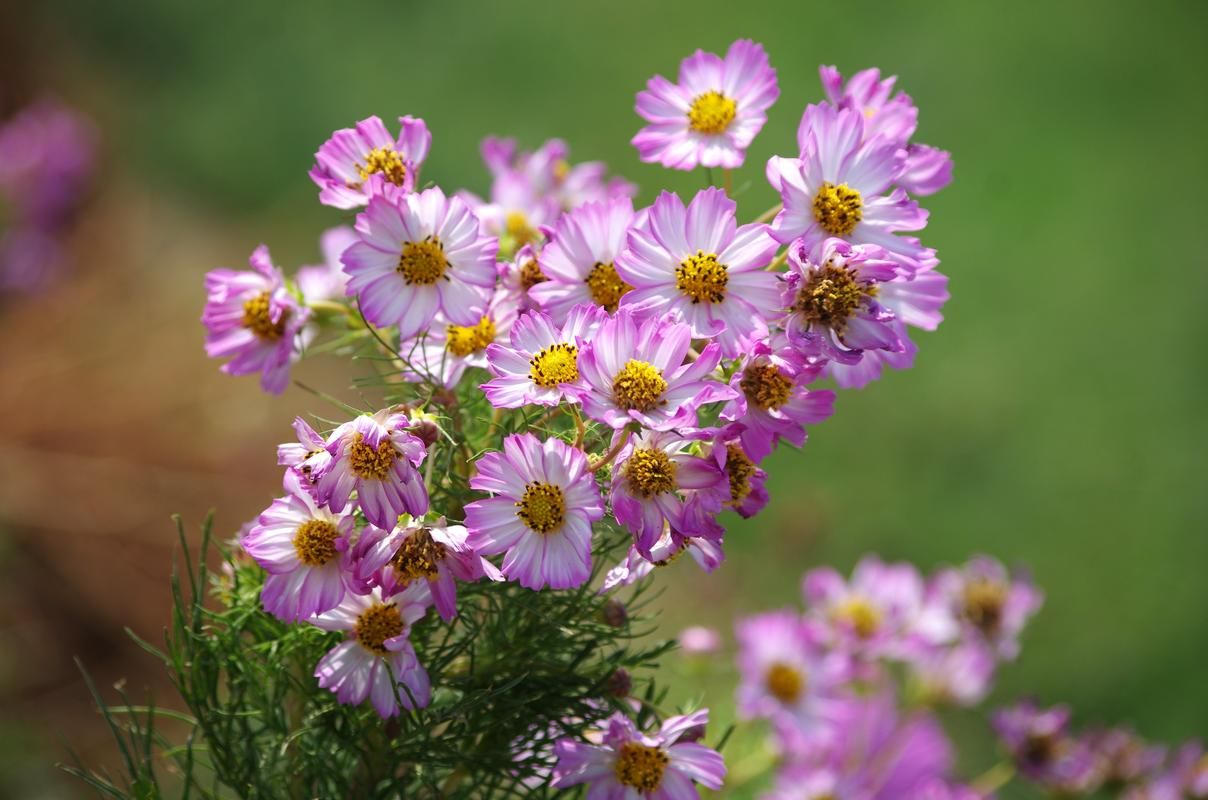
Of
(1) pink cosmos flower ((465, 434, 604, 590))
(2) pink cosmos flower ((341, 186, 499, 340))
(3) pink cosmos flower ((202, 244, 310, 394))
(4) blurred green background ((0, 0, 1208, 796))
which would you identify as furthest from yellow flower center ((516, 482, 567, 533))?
(4) blurred green background ((0, 0, 1208, 796))

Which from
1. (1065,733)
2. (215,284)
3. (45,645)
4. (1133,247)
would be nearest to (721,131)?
(215,284)

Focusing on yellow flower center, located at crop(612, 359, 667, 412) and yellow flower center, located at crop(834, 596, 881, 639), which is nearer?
yellow flower center, located at crop(612, 359, 667, 412)

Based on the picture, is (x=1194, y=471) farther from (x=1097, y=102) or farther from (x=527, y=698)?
(x=527, y=698)

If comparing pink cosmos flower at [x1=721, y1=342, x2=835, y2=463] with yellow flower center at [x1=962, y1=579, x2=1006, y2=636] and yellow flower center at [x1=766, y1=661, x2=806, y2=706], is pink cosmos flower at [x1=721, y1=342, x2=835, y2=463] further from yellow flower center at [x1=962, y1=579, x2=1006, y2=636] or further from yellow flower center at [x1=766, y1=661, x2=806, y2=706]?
yellow flower center at [x1=962, y1=579, x2=1006, y2=636]

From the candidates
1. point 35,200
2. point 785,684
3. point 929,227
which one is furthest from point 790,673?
point 929,227

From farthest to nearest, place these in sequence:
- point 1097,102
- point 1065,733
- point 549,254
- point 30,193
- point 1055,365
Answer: point 1097,102 < point 1055,365 < point 30,193 < point 1065,733 < point 549,254

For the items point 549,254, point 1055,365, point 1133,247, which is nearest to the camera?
point 549,254

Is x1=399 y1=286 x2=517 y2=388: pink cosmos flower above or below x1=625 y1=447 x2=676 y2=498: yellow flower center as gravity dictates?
above
